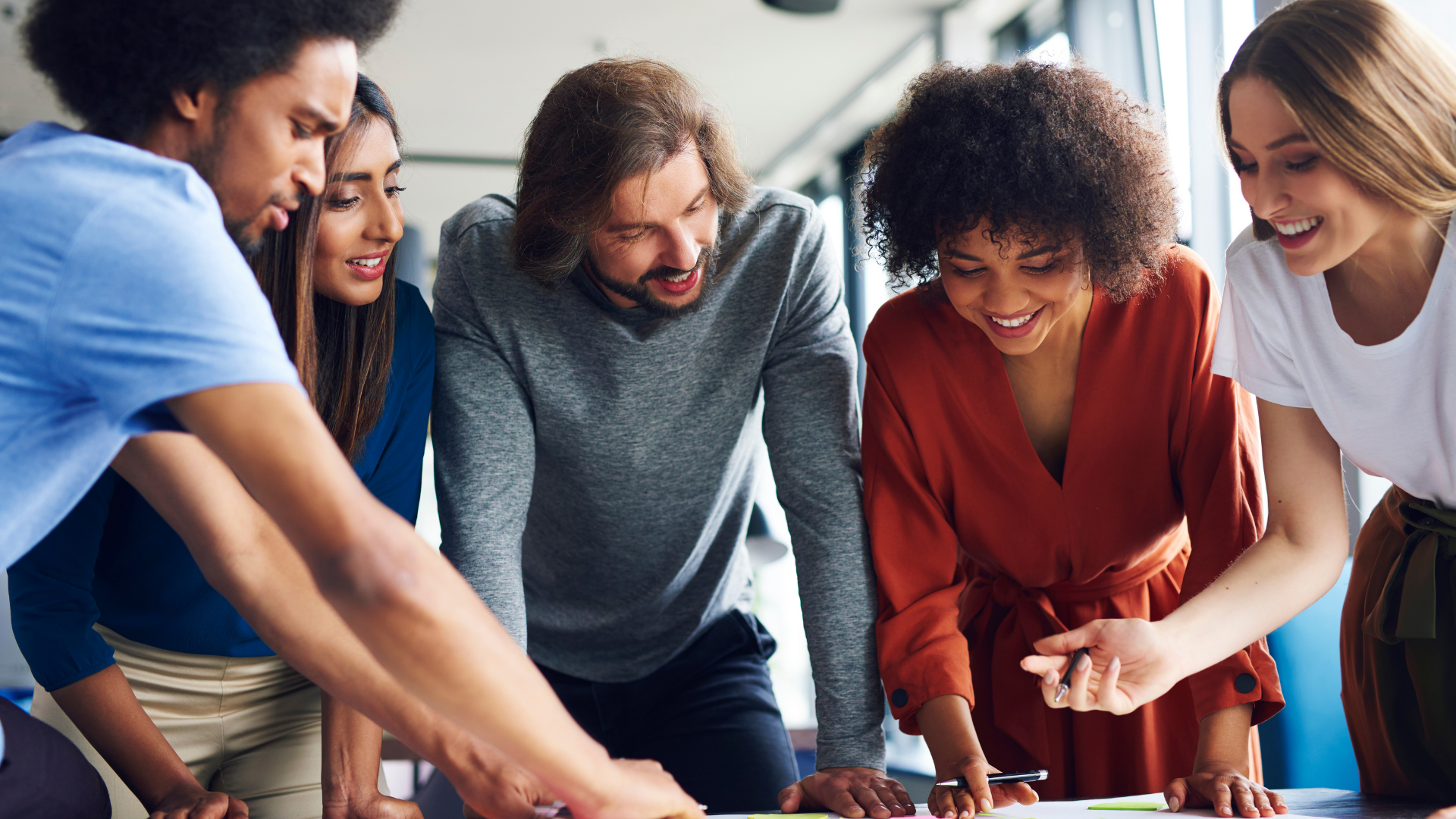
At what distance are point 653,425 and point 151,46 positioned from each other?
857 millimetres

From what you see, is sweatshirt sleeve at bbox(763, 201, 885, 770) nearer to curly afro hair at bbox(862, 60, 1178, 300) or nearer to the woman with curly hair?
the woman with curly hair

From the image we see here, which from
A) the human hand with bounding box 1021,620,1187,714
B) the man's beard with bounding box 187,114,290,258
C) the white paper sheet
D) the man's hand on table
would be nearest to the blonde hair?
the human hand with bounding box 1021,620,1187,714

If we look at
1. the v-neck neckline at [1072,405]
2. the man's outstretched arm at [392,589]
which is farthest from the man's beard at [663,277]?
the man's outstretched arm at [392,589]

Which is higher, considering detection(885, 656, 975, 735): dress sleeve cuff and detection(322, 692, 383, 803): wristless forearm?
detection(885, 656, 975, 735): dress sleeve cuff

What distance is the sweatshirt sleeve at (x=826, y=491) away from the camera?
1336 millimetres

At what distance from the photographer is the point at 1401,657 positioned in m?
1.21

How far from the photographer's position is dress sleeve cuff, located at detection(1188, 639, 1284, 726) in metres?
1.24

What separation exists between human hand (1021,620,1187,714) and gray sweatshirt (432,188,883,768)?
9.9 inches

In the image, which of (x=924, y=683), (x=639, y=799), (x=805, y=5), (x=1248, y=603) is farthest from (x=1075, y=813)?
(x=805, y=5)

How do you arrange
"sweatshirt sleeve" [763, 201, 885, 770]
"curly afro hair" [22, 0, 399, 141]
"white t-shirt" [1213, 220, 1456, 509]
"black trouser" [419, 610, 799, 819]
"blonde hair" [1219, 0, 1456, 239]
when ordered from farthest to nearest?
1. "black trouser" [419, 610, 799, 819]
2. "sweatshirt sleeve" [763, 201, 885, 770]
3. "white t-shirt" [1213, 220, 1456, 509]
4. "blonde hair" [1219, 0, 1456, 239]
5. "curly afro hair" [22, 0, 399, 141]

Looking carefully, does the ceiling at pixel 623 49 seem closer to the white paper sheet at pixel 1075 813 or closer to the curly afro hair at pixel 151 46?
the white paper sheet at pixel 1075 813

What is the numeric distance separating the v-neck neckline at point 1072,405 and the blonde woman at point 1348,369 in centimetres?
18

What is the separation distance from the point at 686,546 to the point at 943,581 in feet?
1.30

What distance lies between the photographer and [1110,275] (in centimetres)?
132
